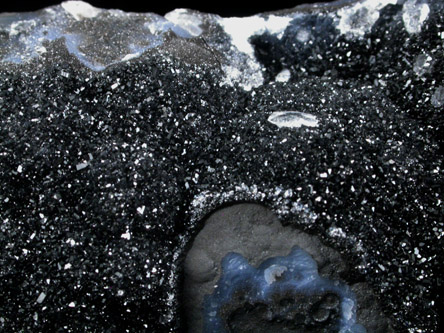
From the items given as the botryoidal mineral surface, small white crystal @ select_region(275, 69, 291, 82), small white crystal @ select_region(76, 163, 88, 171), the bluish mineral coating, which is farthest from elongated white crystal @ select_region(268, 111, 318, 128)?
small white crystal @ select_region(76, 163, 88, 171)

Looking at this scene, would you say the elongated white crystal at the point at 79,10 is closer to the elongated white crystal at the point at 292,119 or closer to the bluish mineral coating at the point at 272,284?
the elongated white crystal at the point at 292,119

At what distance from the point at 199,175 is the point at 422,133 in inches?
17.9

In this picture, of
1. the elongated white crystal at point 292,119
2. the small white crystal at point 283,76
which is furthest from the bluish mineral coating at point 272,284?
the small white crystal at point 283,76

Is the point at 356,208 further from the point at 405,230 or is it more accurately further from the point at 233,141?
the point at 233,141

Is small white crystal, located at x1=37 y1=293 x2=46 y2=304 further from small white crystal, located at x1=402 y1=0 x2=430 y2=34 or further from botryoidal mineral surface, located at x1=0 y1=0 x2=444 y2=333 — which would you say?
small white crystal, located at x1=402 y1=0 x2=430 y2=34

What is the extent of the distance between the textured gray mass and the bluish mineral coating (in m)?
0.01

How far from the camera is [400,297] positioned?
126 cm

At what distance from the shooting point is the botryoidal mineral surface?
125cm

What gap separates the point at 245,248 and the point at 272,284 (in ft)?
0.28

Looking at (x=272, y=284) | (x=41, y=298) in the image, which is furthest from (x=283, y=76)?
(x=41, y=298)

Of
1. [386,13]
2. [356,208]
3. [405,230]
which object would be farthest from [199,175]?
[386,13]

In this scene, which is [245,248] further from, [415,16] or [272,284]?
[415,16]

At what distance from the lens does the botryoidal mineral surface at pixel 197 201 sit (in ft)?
4.09

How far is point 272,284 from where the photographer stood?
1269 millimetres
